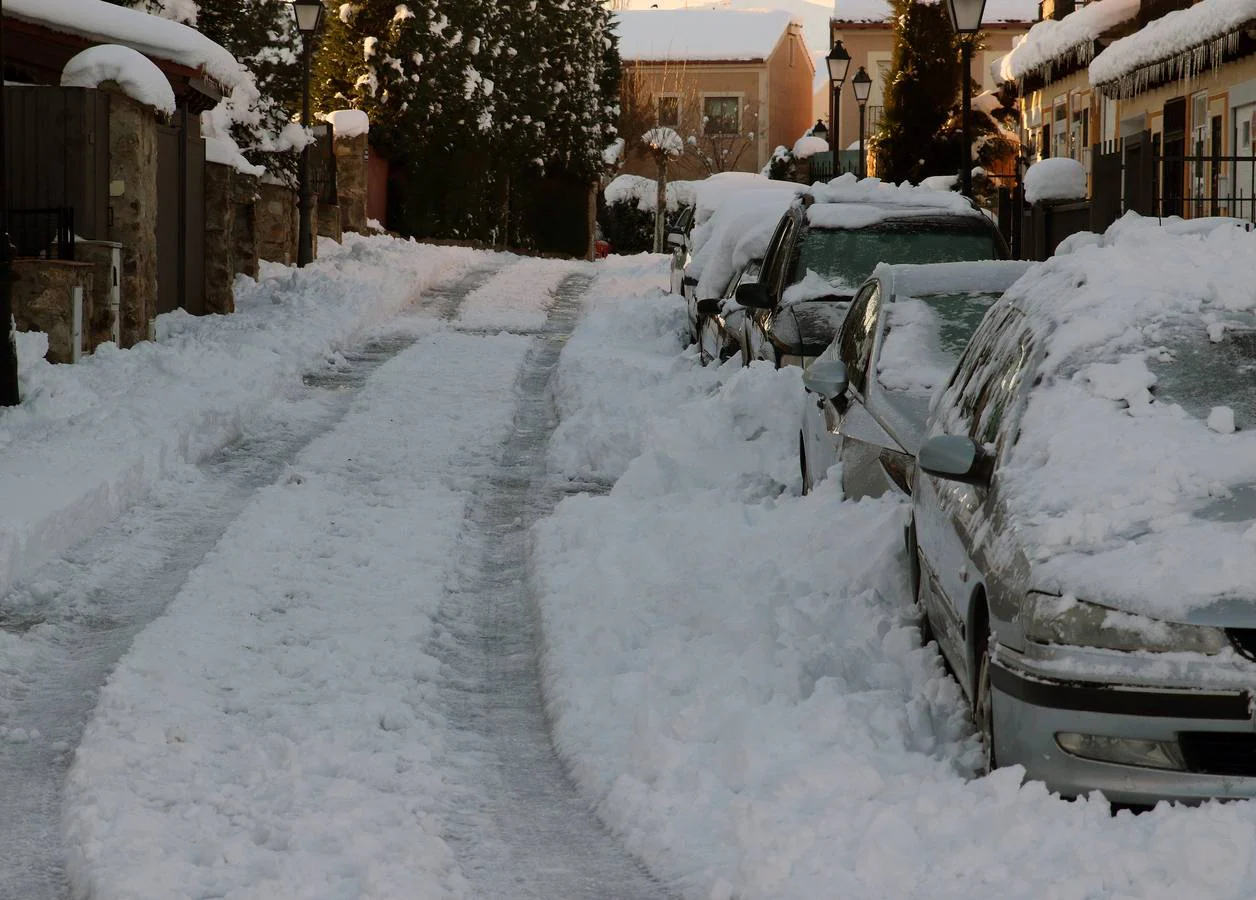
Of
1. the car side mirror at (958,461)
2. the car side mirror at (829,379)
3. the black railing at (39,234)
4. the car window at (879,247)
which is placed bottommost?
the car side mirror at (958,461)

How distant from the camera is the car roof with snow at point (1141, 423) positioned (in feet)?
15.9

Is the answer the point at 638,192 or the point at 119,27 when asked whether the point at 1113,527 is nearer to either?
the point at 119,27

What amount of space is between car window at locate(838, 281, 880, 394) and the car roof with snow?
7.33 feet

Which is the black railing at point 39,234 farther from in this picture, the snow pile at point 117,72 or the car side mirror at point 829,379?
the car side mirror at point 829,379

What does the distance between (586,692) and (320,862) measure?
6.39ft

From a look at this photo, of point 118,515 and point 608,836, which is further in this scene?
point 118,515

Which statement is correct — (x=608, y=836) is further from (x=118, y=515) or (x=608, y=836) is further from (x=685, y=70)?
(x=685, y=70)

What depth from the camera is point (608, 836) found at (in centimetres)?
554

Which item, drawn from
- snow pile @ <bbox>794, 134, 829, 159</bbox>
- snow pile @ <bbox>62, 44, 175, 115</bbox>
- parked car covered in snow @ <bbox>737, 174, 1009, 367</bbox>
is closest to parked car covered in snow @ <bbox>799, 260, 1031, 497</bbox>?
parked car covered in snow @ <bbox>737, 174, 1009, 367</bbox>

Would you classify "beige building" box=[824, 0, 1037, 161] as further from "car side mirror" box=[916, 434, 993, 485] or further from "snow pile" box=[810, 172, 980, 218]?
"car side mirror" box=[916, 434, 993, 485]

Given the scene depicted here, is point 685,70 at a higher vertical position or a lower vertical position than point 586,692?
higher

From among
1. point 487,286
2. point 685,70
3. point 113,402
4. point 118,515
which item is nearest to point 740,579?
point 118,515

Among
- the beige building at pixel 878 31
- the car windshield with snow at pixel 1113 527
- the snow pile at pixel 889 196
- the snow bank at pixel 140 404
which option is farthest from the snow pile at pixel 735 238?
the beige building at pixel 878 31

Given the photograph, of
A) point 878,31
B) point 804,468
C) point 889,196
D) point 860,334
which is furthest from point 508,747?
point 878,31
